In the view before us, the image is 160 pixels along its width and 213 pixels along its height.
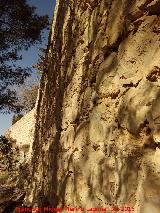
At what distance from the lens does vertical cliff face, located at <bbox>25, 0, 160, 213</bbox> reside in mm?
2135

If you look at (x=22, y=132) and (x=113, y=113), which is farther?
(x=22, y=132)

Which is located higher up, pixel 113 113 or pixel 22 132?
pixel 22 132

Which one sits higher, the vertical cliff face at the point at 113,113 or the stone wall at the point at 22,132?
the stone wall at the point at 22,132

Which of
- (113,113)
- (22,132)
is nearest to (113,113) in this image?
(113,113)

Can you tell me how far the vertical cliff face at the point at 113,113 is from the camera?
213cm

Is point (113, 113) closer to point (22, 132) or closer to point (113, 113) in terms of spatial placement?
point (113, 113)

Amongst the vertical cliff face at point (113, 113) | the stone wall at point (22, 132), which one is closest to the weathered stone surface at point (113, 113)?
the vertical cliff face at point (113, 113)

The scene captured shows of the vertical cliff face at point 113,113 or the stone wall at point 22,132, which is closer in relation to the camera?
the vertical cliff face at point 113,113

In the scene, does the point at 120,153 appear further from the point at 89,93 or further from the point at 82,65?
the point at 82,65

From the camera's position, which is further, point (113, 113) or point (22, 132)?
point (22, 132)

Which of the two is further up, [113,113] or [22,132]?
[22,132]

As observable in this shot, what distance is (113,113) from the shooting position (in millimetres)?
2643

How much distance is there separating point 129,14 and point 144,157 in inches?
43.8

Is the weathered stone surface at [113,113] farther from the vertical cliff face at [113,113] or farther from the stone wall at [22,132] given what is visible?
the stone wall at [22,132]
